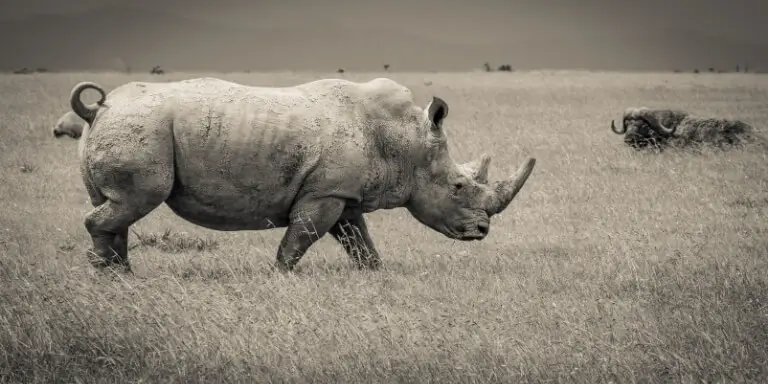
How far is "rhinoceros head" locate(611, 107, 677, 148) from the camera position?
1784cm

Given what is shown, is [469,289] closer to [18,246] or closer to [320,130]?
[320,130]

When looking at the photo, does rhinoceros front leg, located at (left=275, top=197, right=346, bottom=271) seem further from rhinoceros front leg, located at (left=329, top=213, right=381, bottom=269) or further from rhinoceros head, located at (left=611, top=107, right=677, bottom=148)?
rhinoceros head, located at (left=611, top=107, right=677, bottom=148)

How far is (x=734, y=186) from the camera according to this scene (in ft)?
44.4

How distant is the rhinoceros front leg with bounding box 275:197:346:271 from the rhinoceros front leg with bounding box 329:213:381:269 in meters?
0.49

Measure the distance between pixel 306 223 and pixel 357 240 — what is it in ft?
2.89

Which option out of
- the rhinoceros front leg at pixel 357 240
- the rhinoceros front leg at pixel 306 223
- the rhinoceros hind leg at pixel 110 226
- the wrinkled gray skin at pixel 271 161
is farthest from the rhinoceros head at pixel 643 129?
the rhinoceros hind leg at pixel 110 226

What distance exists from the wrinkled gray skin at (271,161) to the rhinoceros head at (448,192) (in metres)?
0.01

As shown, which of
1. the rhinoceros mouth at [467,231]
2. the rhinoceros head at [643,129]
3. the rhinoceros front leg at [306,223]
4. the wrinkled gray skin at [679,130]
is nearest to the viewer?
the rhinoceros front leg at [306,223]

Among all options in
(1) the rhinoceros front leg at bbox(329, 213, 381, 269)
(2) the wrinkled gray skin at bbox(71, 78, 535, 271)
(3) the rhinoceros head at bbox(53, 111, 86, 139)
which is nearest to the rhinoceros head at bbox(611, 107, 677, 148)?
Result: (2) the wrinkled gray skin at bbox(71, 78, 535, 271)

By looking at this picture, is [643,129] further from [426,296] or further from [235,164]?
[235,164]

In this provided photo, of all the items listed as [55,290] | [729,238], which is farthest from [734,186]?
[55,290]

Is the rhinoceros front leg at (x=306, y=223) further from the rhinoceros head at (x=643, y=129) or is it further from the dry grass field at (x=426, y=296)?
the rhinoceros head at (x=643, y=129)

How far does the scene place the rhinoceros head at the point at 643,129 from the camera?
1784cm

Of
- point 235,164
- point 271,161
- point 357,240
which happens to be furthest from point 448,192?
point 235,164
